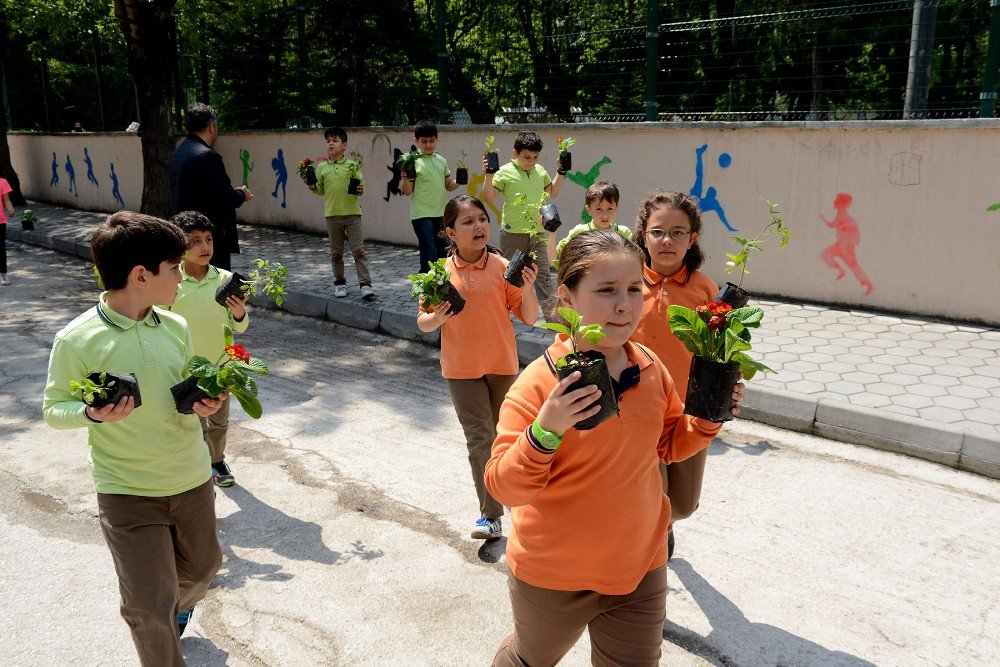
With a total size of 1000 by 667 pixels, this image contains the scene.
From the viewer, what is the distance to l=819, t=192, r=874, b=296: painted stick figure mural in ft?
27.8

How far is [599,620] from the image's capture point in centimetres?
246

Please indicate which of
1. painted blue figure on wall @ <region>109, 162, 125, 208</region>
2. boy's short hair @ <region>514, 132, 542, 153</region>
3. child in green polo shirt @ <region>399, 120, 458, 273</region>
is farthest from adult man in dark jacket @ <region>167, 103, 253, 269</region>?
painted blue figure on wall @ <region>109, 162, 125, 208</region>

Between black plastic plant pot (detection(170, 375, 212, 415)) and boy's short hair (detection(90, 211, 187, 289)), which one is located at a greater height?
boy's short hair (detection(90, 211, 187, 289))

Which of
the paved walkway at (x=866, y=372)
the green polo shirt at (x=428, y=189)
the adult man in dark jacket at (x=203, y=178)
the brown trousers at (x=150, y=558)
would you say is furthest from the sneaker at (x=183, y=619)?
the green polo shirt at (x=428, y=189)

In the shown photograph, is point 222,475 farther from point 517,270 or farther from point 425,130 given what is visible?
point 425,130

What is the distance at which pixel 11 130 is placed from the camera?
23.5m

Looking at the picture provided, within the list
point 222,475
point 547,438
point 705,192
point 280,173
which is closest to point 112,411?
point 547,438

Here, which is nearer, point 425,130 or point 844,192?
point 844,192

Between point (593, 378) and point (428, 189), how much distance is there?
7704 millimetres

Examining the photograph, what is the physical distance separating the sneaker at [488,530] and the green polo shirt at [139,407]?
1673 mm

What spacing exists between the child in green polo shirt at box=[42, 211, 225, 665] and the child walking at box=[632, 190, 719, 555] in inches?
74.1

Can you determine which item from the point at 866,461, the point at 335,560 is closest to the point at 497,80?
the point at 866,461

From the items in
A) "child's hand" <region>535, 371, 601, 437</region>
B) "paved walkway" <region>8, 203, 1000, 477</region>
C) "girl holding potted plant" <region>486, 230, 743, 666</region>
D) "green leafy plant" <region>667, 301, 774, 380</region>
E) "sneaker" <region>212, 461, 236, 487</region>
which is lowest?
Answer: "sneaker" <region>212, 461, 236, 487</region>

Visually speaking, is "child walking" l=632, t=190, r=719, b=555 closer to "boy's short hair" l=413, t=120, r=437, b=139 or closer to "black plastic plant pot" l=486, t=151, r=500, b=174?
"black plastic plant pot" l=486, t=151, r=500, b=174
